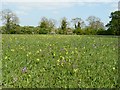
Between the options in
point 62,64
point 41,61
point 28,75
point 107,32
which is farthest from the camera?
point 107,32

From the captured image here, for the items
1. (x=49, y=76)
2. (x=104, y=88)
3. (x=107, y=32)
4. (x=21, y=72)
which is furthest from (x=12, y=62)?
(x=107, y=32)

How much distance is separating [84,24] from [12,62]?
155 ft

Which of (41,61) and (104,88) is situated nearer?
(104,88)

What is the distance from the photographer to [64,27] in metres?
48.6

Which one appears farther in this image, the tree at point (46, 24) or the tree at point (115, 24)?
the tree at point (46, 24)

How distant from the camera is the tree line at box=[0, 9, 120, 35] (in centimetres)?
4138

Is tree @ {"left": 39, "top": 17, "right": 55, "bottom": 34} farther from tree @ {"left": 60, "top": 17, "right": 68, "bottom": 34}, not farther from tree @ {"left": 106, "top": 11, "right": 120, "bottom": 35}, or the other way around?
tree @ {"left": 106, "top": 11, "right": 120, "bottom": 35}

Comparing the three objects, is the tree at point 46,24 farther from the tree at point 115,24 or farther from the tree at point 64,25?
the tree at point 115,24

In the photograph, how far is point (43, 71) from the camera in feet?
13.5

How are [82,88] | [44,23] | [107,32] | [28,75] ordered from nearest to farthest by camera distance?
[82,88], [28,75], [107,32], [44,23]

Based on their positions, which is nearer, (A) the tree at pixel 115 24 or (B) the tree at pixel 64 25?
(A) the tree at pixel 115 24

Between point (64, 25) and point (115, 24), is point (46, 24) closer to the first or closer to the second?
point (64, 25)

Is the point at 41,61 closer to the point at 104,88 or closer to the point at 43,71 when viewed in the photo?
the point at 43,71

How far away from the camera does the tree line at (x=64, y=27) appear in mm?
41381
